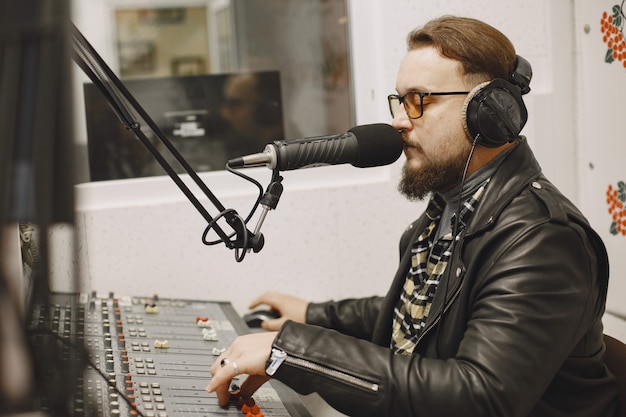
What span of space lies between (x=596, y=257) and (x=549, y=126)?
3.78ft

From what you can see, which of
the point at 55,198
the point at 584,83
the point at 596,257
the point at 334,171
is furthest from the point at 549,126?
the point at 55,198

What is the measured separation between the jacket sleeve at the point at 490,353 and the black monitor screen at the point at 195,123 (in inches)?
45.8

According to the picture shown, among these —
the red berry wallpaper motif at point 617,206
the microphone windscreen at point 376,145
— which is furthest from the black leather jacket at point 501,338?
the red berry wallpaper motif at point 617,206

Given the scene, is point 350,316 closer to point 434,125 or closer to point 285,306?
point 285,306

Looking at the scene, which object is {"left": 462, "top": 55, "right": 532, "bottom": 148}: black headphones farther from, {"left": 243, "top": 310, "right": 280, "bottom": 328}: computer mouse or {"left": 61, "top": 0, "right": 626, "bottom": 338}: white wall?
{"left": 61, "top": 0, "right": 626, "bottom": 338}: white wall

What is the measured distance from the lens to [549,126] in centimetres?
241

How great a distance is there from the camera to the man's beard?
4.95ft

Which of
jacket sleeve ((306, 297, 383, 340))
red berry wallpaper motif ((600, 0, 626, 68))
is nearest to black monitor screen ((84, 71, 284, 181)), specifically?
jacket sleeve ((306, 297, 383, 340))

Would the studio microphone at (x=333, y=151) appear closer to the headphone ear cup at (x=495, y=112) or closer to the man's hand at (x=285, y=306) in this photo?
the headphone ear cup at (x=495, y=112)

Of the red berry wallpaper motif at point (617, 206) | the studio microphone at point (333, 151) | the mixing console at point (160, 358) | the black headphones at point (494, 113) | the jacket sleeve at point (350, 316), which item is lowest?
the jacket sleeve at point (350, 316)

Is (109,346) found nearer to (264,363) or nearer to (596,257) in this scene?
(264,363)

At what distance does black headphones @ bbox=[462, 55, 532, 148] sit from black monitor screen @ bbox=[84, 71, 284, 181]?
3.57 ft

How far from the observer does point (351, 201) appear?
230 cm

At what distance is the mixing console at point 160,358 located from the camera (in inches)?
44.8
